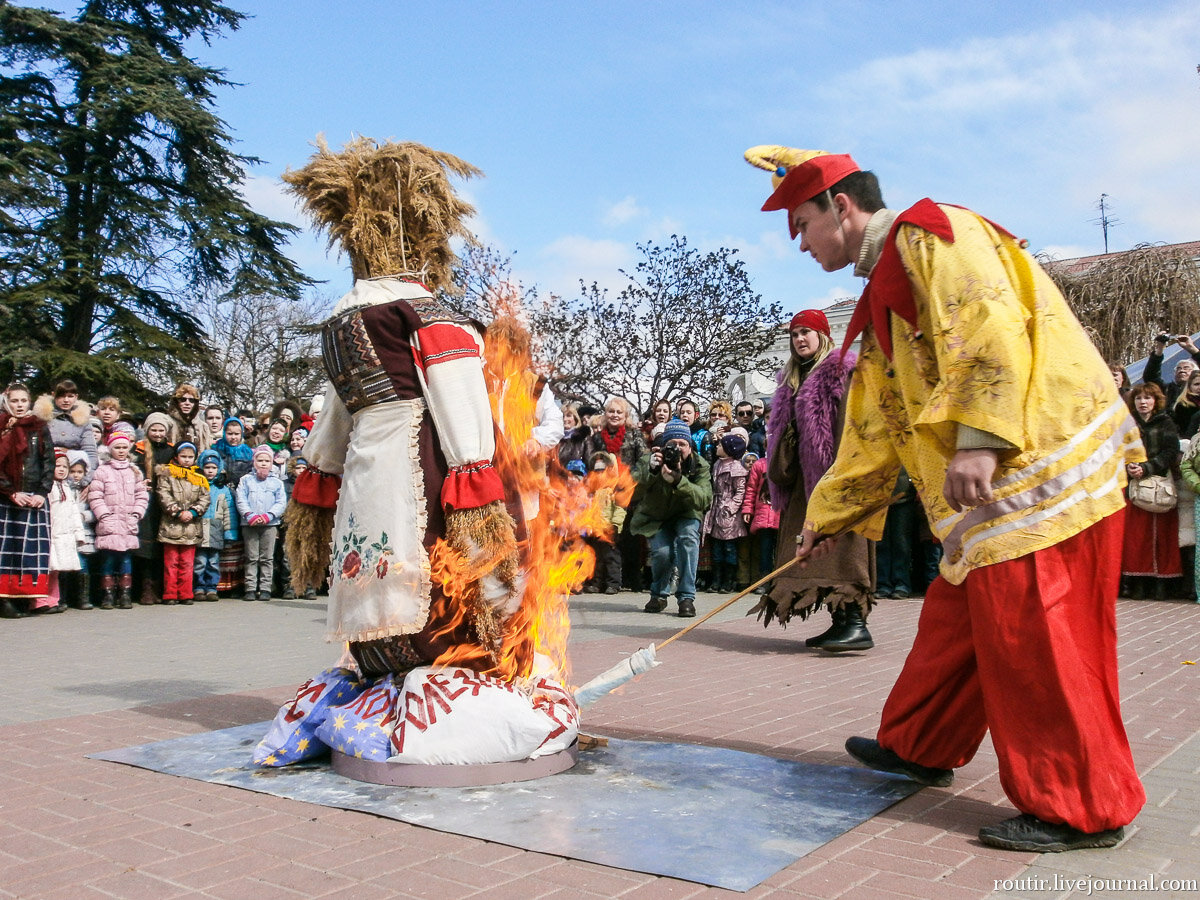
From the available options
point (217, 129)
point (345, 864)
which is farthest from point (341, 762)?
point (217, 129)

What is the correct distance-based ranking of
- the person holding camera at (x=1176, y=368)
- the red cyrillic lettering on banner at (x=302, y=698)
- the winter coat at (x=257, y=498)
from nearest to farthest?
the red cyrillic lettering on banner at (x=302, y=698), the person holding camera at (x=1176, y=368), the winter coat at (x=257, y=498)

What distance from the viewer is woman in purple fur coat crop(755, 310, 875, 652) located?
6.82 m

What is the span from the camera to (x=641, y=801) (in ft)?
11.5

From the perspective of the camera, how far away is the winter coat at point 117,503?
10.5m

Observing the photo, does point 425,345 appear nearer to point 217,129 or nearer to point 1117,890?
point 1117,890

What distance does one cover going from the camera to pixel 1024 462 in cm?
302

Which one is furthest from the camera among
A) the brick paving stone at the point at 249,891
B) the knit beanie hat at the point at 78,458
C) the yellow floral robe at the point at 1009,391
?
the knit beanie hat at the point at 78,458

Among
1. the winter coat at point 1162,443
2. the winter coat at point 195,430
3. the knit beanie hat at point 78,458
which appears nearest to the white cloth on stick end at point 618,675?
the knit beanie hat at point 78,458

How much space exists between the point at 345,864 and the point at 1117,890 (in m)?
2.05

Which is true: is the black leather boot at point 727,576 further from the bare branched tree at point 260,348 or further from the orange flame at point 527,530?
the bare branched tree at point 260,348

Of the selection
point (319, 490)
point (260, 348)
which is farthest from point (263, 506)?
point (260, 348)

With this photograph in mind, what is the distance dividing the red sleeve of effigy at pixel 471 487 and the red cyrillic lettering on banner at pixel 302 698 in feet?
3.26

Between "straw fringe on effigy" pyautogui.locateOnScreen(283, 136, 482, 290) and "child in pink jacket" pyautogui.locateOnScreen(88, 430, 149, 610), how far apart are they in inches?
288

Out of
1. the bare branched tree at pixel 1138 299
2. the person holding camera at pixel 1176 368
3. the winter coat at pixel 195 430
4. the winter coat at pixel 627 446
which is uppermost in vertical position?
the bare branched tree at pixel 1138 299
